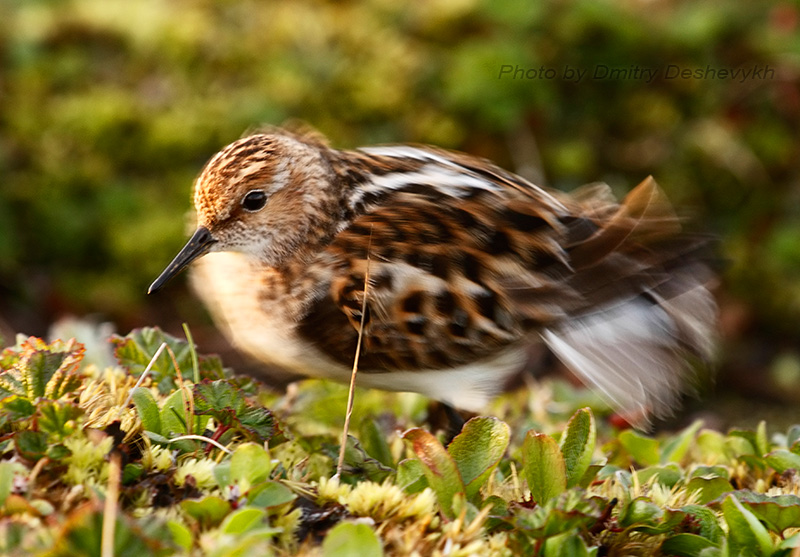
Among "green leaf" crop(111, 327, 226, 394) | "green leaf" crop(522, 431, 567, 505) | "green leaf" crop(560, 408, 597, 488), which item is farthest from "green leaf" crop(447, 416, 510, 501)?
"green leaf" crop(111, 327, 226, 394)

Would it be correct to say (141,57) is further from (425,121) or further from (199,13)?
(425,121)

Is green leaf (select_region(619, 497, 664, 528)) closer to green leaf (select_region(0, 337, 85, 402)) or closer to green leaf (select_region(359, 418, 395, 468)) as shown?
green leaf (select_region(359, 418, 395, 468))

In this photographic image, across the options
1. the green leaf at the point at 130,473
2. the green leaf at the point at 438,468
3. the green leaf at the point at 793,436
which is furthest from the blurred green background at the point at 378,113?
the green leaf at the point at 438,468

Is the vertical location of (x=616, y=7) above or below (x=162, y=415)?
above

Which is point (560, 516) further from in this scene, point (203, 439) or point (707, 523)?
point (203, 439)

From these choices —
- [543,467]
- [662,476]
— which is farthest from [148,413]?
[662,476]

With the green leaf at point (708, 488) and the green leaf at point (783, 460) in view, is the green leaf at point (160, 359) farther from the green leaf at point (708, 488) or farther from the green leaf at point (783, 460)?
the green leaf at point (783, 460)

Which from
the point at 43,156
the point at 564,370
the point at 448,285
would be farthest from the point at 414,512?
the point at 43,156
